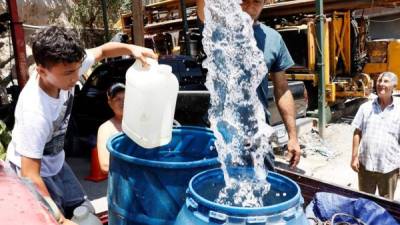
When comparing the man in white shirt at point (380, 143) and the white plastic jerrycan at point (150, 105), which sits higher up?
the white plastic jerrycan at point (150, 105)

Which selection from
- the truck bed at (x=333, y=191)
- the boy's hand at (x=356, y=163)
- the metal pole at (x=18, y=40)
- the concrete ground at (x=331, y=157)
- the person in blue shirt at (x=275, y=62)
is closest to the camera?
the truck bed at (x=333, y=191)

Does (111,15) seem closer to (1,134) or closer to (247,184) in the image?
(1,134)

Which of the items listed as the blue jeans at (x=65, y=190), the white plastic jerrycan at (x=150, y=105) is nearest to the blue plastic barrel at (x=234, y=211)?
the white plastic jerrycan at (x=150, y=105)

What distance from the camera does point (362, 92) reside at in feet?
31.4

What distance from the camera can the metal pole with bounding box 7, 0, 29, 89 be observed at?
543 cm

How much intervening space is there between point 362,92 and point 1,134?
Result: 7330 mm

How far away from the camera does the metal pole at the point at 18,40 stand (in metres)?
5.43

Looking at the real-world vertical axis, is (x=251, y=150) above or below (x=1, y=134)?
above

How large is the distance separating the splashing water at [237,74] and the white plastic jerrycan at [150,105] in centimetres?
68

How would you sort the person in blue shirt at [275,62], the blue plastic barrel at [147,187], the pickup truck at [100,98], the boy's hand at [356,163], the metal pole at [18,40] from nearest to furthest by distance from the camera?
the blue plastic barrel at [147,187] < the person in blue shirt at [275,62] < the boy's hand at [356,163] < the metal pole at [18,40] < the pickup truck at [100,98]

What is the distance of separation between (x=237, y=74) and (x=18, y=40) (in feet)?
12.3

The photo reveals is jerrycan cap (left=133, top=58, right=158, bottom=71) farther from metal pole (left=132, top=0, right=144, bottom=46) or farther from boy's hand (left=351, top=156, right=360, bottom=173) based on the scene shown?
metal pole (left=132, top=0, right=144, bottom=46)

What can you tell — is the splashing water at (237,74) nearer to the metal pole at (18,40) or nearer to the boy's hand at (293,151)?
the boy's hand at (293,151)

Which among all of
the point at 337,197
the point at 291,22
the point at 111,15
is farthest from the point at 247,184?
the point at 111,15
